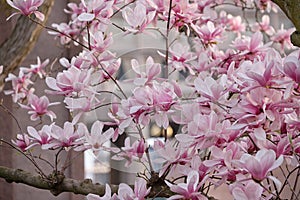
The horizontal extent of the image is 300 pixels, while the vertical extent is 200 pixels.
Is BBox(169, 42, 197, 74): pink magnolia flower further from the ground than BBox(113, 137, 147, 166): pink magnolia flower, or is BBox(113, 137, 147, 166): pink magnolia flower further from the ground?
BBox(169, 42, 197, 74): pink magnolia flower

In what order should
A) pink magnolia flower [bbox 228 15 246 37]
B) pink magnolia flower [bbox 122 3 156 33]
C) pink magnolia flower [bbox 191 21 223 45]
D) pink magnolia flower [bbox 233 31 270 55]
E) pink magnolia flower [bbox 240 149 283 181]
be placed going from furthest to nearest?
pink magnolia flower [bbox 228 15 246 37], pink magnolia flower [bbox 191 21 223 45], pink magnolia flower [bbox 233 31 270 55], pink magnolia flower [bbox 122 3 156 33], pink magnolia flower [bbox 240 149 283 181]

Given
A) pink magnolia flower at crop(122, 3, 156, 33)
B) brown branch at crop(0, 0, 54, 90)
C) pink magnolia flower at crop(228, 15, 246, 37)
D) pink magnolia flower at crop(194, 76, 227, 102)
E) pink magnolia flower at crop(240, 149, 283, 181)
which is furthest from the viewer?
pink magnolia flower at crop(228, 15, 246, 37)

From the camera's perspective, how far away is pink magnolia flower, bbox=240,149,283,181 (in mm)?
728

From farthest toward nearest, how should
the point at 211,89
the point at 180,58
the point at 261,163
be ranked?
the point at 180,58, the point at 211,89, the point at 261,163

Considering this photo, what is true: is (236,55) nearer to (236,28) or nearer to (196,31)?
(196,31)

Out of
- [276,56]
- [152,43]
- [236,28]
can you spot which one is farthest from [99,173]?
[276,56]

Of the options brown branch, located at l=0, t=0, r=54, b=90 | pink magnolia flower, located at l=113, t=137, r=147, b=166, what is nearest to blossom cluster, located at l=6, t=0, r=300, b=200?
pink magnolia flower, located at l=113, t=137, r=147, b=166

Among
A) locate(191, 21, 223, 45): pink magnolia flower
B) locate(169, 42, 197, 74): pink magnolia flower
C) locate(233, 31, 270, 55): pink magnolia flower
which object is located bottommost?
locate(169, 42, 197, 74): pink magnolia flower

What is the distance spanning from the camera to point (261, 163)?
0.73m

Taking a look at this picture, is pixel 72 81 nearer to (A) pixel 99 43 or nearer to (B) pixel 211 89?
(A) pixel 99 43

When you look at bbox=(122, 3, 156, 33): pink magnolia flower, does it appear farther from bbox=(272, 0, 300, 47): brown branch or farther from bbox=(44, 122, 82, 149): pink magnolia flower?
bbox=(272, 0, 300, 47): brown branch

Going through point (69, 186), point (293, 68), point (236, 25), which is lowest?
point (69, 186)

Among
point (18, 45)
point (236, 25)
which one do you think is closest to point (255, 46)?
point (236, 25)

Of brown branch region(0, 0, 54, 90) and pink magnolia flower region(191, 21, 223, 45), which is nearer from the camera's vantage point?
pink magnolia flower region(191, 21, 223, 45)
